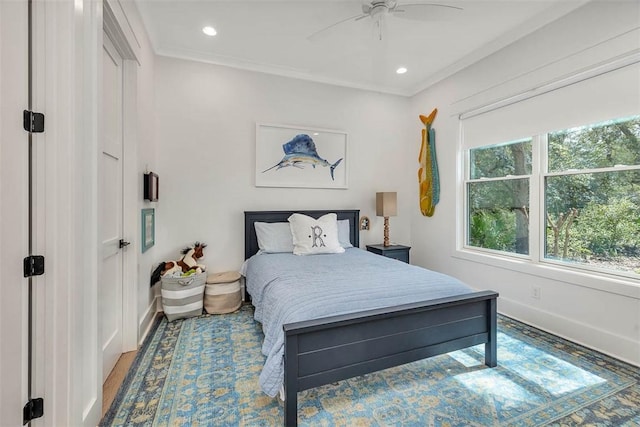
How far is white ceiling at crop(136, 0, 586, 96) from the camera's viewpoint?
2418 millimetres

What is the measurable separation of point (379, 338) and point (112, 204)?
6.73ft

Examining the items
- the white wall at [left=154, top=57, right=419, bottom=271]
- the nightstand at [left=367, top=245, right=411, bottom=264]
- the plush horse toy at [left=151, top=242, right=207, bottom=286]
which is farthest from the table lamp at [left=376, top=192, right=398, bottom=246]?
the plush horse toy at [left=151, top=242, right=207, bottom=286]

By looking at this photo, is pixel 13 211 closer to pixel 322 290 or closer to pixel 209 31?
pixel 322 290

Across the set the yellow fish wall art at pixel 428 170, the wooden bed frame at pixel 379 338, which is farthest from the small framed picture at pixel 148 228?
the yellow fish wall art at pixel 428 170

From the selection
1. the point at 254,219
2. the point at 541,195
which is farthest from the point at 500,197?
the point at 254,219

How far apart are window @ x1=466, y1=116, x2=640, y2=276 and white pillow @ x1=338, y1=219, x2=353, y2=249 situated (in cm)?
158

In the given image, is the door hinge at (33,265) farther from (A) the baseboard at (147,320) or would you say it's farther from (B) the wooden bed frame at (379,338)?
(A) the baseboard at (147,320)

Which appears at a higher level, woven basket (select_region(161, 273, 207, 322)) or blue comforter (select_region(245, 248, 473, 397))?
blue comforter (select_region(245, 248, 473, 397))

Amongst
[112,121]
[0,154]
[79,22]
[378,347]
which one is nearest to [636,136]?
[378,347]

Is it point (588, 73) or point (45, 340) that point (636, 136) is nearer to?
point (588, 73)

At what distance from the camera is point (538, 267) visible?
2674mm

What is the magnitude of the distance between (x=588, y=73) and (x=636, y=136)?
626 millimetres

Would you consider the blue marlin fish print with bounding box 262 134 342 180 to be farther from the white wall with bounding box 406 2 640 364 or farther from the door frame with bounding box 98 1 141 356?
the white wall with bounding box 406 2 640 364

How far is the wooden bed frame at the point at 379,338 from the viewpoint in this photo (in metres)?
1.47
